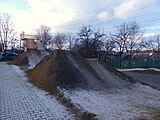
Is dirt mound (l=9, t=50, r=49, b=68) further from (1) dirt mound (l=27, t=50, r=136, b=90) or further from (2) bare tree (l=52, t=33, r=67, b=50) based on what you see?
(2) bare tree (l=52, t=33, r=67, b=50)

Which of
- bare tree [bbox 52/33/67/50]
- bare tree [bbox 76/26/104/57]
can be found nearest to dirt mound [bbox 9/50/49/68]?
bare tree [bbox 76/26/104/57]

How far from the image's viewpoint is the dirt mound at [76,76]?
12.0 meters

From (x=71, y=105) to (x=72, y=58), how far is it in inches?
303

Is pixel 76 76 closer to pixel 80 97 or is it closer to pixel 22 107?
pixel 80 97

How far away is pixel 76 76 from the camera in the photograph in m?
12.7

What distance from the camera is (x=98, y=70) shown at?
15.6 meters

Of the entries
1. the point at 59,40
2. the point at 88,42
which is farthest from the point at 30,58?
the point at 59,40

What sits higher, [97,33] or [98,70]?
[97,33]

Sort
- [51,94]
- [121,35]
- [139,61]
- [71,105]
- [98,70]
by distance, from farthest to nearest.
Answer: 1. [121,35]
2. [139,61]
3. [98,70]
4. [51,94]
5. [71,105]

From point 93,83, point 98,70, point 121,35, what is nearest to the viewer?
point 93,83

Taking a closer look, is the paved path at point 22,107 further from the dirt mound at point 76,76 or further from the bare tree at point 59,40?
the bare tree at point 59,40

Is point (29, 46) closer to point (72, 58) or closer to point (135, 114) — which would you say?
point (72, 58)

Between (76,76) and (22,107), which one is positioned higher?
(76,76)

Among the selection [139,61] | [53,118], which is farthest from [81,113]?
[139,61]
